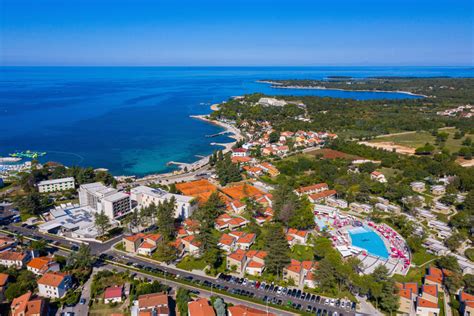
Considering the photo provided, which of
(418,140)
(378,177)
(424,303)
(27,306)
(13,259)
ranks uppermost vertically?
(418,140)

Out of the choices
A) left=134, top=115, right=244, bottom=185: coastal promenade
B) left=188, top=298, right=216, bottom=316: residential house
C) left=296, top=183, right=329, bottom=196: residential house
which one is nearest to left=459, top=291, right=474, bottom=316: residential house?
left=188, top=298, right=216, bottom=316: residential house

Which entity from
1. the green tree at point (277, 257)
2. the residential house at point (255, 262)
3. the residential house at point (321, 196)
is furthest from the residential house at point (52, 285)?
the residential house at point (321, 196)

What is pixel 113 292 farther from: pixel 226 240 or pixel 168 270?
pixel 226 240

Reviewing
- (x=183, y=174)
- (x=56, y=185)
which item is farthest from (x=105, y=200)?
(x=183, y=174)

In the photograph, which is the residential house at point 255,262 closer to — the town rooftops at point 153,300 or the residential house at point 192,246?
the residential house at point 192,246

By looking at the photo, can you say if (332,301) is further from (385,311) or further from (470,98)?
(470,98)

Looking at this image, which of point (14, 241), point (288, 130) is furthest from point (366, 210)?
point (288, 130)

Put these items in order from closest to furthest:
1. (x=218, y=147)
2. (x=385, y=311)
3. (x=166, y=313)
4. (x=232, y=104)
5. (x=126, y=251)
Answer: (x=166, y=313) < (x=385, y=311) < (x=126, y=251) < (x=218, y=147) < (x=232, y=104)
